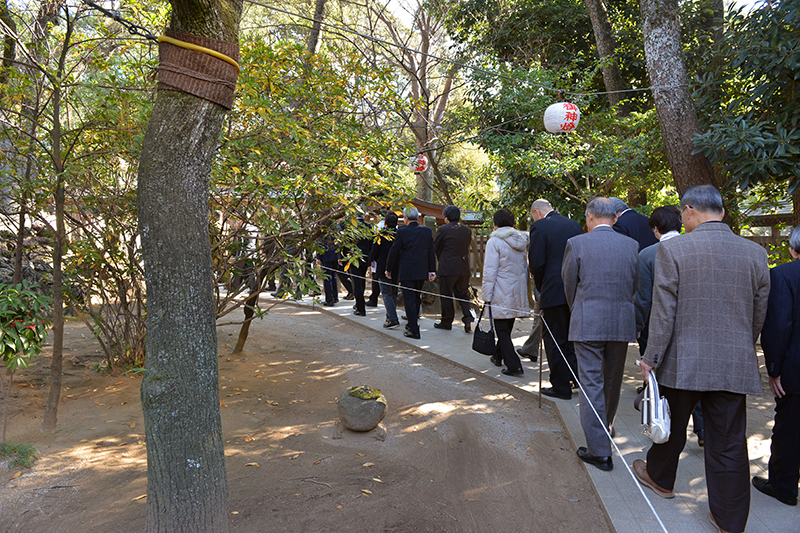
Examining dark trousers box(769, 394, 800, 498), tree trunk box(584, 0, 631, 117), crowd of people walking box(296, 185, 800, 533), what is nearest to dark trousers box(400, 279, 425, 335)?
crowd of people walking box(296, 185, 800, 533)

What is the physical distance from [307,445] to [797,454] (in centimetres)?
340

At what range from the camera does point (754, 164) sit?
5.23 m

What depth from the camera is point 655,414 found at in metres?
2.89

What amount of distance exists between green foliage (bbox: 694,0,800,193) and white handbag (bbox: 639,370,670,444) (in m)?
3.50

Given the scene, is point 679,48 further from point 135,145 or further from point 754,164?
point 135,145

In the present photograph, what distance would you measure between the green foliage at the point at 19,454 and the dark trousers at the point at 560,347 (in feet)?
14.4

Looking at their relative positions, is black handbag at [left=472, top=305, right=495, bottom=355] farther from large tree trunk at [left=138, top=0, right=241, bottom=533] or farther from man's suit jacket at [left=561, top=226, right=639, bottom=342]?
large tree trunk at [left=138, top=0, right=241, bottom=533]

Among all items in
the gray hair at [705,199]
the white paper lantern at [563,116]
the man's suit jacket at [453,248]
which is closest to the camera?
the gray hair at [705,199]

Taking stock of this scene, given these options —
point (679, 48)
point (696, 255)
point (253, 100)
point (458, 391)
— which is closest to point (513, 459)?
point (458, 391)

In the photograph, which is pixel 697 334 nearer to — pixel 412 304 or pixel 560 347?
pixel 560 347

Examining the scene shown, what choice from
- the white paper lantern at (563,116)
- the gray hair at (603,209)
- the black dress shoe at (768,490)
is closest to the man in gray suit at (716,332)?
the black dress shoe at (768,490)

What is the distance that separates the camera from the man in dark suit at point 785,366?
3041 millimetres

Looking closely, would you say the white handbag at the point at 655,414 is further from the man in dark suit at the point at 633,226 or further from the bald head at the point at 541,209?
the bald head at the point at 541,209

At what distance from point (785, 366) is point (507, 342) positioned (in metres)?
3.06
